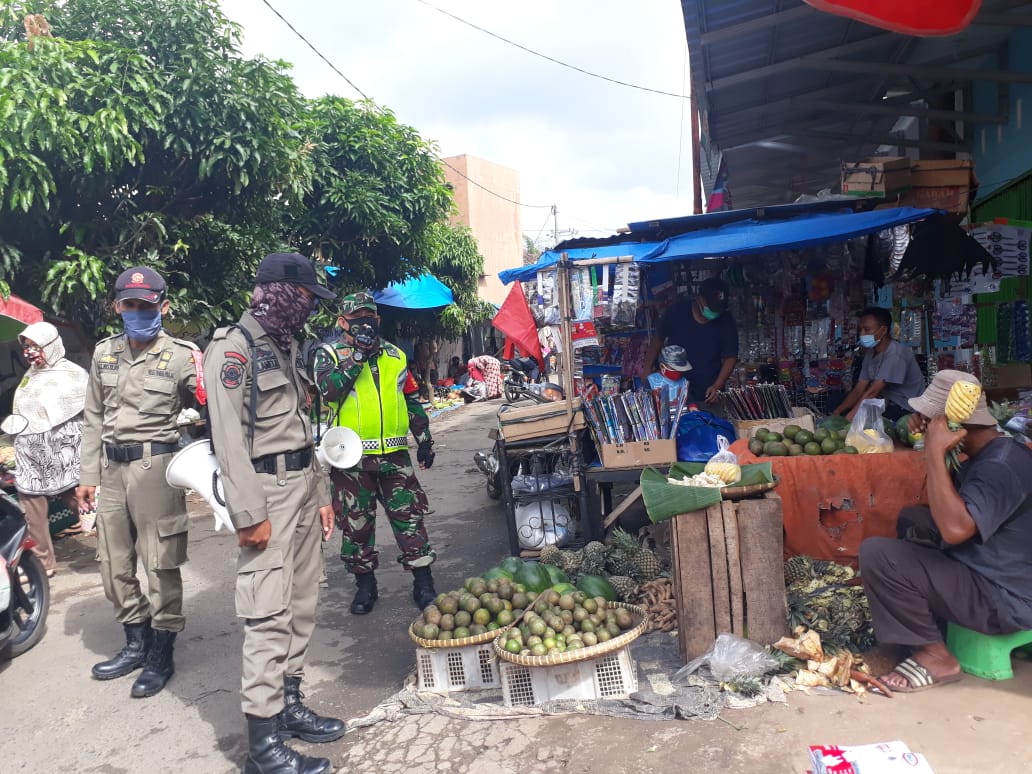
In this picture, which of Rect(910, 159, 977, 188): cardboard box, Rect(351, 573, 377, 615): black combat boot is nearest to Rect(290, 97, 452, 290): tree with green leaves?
Rect(351, 573, 377, 615): black combat boot

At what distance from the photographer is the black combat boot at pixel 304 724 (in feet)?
10.6

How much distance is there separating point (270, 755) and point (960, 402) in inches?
125

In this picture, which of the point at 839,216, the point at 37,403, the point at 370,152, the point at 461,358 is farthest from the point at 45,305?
the point at 461,358

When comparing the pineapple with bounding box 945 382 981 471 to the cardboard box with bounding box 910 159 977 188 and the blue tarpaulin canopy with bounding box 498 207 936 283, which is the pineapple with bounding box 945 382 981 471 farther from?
the cardboard box with bounding box 910 159 977 188

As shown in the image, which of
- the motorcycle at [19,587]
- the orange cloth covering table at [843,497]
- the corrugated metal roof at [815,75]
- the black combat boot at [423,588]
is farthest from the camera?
the corrugated metal roof at [815,75]

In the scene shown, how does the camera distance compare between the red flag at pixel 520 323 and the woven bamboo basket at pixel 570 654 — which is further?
the red flag at pixel 520 323

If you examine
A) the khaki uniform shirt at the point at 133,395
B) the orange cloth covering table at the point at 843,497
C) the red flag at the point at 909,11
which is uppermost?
the red flag at the point at 909,11

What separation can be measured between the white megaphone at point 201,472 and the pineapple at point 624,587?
2446mm

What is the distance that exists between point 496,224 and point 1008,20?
21.9 meters

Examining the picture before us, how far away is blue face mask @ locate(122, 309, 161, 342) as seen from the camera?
150 inches

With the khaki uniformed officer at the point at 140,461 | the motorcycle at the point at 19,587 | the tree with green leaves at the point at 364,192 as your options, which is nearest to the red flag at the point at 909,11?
the khaki uniformed officer at the point at 140,461

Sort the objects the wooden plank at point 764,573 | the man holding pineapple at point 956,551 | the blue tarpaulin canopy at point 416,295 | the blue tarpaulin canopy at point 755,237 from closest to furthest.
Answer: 1. the man holding pineapple at point 956,551
2. the wooden plank at point 764,573
3. the blue tarpaulin canopy at point 755,237
4. the blue tarpaulin canopy at point 416,295

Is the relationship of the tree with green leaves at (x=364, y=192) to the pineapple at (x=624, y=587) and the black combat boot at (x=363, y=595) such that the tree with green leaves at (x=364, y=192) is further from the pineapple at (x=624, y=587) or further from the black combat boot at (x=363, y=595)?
the pineapple at (x=624, y=587)

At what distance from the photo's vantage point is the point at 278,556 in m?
3.00
